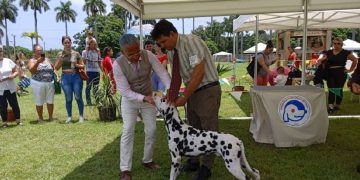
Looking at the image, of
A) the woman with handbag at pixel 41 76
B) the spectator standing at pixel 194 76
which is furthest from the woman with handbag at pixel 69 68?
the spectator standing at pixel 194 76

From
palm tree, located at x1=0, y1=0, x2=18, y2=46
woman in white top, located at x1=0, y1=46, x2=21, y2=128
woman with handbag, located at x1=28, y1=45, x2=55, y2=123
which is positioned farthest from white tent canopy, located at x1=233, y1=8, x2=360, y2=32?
palm tree, located at x1=0, y1=0, x2=18, y2=46

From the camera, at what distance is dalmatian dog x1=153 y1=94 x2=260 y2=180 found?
139 inches

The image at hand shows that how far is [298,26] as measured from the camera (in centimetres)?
1440

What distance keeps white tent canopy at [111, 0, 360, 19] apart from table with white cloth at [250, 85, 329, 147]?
2313mm

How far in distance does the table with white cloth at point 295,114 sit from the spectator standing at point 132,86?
219 centimetres

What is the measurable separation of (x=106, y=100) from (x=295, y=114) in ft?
14.6

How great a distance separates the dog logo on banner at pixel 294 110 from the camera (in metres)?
5.70

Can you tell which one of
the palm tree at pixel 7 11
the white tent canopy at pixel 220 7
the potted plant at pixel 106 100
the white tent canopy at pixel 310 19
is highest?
the palm tree at pixel 7 11

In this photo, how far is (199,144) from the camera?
11.9ft

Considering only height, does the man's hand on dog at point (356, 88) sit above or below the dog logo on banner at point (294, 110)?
above

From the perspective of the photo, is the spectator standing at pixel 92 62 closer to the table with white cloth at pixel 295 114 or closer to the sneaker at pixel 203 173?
the table with white cloth at pixel 295 114

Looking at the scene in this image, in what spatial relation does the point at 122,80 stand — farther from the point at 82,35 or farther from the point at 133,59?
the point at 82,35

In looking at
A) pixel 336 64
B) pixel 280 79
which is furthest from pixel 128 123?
pixel 280 79

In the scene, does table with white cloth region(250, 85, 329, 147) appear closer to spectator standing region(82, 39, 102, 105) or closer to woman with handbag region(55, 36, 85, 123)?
woman with handbag region(55, 36, 85, 123)
